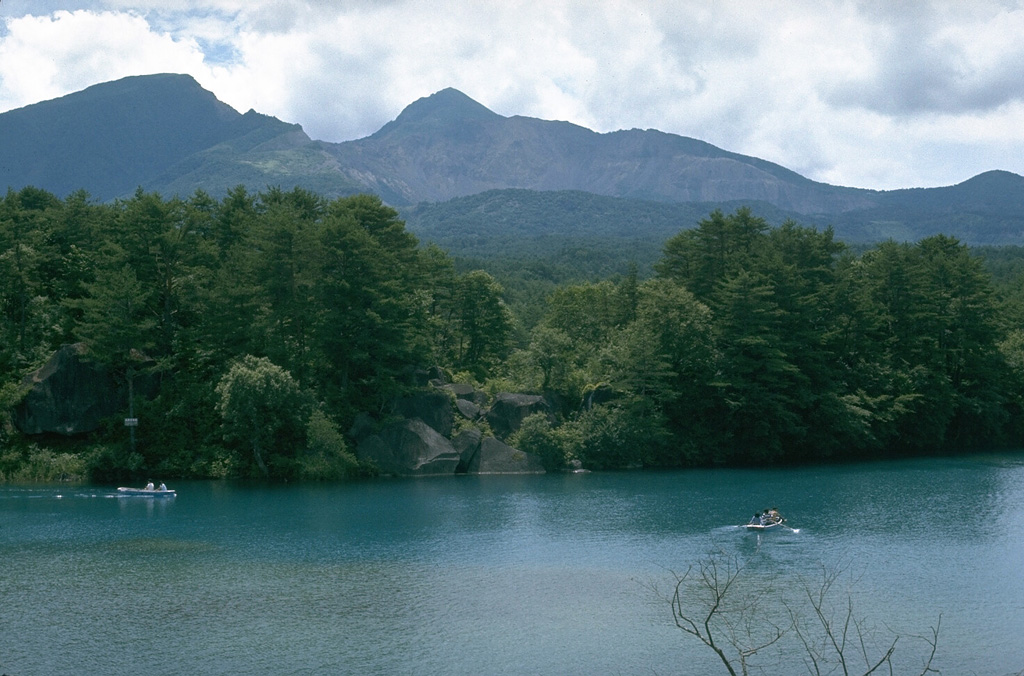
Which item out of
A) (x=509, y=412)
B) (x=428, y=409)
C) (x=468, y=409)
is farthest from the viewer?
(x=468, y=409)

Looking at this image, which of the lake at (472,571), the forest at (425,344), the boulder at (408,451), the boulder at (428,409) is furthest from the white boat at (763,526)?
the boulder at (428,409)

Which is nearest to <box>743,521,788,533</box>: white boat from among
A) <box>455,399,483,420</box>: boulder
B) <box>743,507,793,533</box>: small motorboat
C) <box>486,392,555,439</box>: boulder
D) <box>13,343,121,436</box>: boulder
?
<box>743,507,793,533</box>: small motorboat

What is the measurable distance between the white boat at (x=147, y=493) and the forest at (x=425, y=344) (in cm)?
519

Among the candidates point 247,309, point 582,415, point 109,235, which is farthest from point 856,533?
point 109,235

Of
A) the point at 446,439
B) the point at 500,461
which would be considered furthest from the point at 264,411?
the point at 500,461

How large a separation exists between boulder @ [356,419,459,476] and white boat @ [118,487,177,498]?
38.5ft

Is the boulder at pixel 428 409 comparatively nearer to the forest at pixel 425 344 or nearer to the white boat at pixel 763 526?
the forest at pixel 425 344

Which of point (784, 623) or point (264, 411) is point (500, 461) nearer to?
point (264, 411)

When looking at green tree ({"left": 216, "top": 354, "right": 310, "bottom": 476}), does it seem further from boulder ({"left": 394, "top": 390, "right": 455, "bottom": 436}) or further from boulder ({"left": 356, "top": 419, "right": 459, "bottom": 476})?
boulder ({"left": 394, "top": 390, "right": 455, "bottom": 436})

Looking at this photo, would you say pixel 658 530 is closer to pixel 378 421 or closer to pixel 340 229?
pixel 378 421

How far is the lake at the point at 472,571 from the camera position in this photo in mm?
22844

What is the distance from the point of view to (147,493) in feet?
154

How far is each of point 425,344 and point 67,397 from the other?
22.2 m

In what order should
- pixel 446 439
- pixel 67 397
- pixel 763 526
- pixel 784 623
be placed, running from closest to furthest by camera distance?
pixel 784 623
pixel 763 526
pixel 67 397
pixel 446 439
